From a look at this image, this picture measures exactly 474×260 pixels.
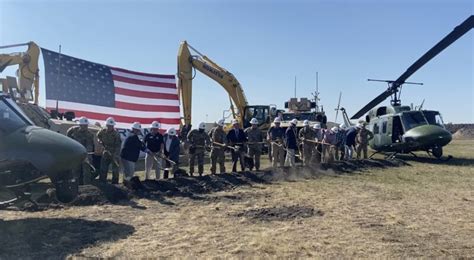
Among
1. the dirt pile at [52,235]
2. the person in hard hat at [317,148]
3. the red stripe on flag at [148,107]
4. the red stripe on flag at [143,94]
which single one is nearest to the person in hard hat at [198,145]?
the person in hard hat at [317,148]

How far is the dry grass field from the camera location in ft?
18.8

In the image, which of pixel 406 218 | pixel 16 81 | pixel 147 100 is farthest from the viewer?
pixel 147 100

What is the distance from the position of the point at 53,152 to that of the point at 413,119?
15.8m

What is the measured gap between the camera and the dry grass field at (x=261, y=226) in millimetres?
5742

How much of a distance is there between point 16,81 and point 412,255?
14.4m

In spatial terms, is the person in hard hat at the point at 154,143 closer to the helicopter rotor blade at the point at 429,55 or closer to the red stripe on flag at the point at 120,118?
the red stripe on flag at the point at 120,118

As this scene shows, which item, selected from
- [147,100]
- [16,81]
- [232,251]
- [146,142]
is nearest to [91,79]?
[147,100]

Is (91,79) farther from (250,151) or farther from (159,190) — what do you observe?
(159,190)

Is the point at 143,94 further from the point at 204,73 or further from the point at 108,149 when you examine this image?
the point at 108,149

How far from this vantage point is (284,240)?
6.24m

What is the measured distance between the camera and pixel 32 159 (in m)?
6.71

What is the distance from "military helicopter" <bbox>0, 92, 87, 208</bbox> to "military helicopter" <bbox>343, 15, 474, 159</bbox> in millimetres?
14322

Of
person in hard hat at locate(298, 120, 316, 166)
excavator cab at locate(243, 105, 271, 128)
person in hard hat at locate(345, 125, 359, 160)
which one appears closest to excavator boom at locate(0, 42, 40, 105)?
person in hard hat at locate(298, 120, 316, 166)

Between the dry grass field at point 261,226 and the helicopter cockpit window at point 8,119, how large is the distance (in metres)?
1.46
